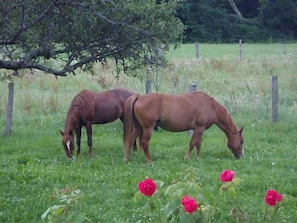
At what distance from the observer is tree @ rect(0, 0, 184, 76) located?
8523mm

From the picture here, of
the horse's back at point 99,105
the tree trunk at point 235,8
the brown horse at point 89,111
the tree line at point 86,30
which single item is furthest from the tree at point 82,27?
the tree trunk at point 235,8

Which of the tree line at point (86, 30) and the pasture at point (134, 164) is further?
the tree line at point (86, 30)

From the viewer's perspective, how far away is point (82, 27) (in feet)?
28.4

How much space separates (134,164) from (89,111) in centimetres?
193

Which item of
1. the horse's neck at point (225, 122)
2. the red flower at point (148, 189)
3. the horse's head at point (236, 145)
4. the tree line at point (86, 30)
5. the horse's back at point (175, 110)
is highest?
the tree line at point (86, 30)

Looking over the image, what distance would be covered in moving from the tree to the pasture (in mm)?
1959

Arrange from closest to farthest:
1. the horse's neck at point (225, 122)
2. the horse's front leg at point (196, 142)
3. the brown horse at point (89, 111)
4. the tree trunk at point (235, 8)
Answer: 1. the horse's front leg at point (196, 142)
2. the brown horse at point (89, 111)
3. the horse's neck at point (225, 122)
4. the tree trunk at point (235, 8)

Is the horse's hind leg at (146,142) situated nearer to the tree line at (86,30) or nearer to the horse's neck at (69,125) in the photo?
the horse's neck at (69,125)

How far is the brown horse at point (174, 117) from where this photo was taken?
12633 millimetres

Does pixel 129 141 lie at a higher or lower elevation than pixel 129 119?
lower

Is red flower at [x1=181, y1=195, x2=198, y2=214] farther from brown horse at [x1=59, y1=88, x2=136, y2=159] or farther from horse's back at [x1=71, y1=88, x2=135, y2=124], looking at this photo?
horse's back at [x1=71, y1=88, x2=135, y2=124]

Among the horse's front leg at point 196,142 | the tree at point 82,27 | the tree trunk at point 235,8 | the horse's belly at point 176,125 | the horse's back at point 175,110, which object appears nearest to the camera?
the tree at point 82,27

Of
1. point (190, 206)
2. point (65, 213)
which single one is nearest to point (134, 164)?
point (65, 213)

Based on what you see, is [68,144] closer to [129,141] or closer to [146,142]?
[129,141]
